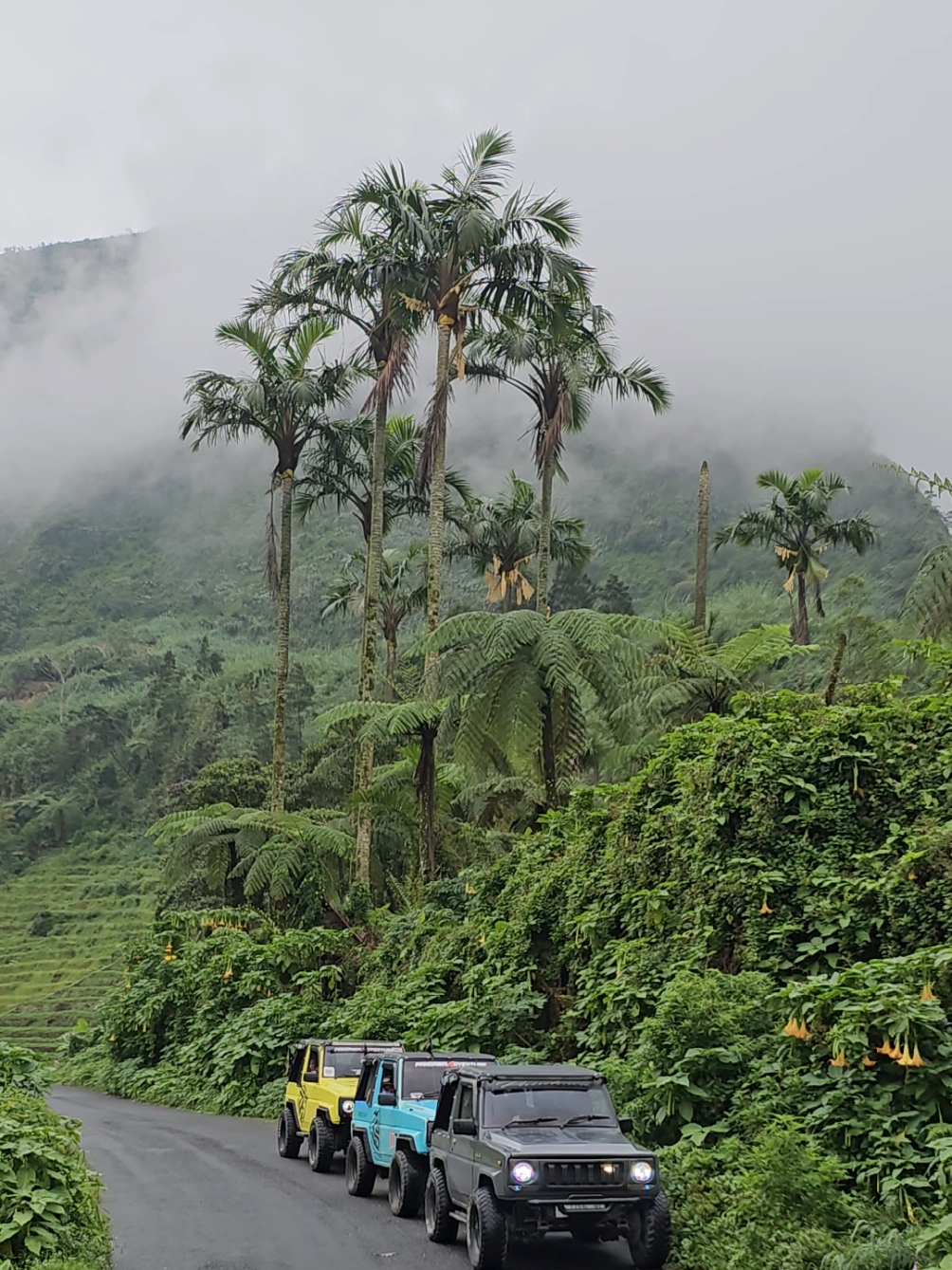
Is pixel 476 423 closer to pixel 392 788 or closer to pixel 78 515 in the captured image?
pixel 78 515

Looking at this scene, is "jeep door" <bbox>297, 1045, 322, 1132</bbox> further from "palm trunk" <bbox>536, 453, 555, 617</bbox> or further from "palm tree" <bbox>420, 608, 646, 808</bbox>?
"palm trunk" <bbox>536, 453, 555, 617</bbox>

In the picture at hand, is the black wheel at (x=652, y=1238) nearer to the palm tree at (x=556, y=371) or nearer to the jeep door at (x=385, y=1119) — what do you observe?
the jeep door at (x=385, y=1119)

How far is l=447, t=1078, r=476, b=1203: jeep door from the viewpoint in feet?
32.0

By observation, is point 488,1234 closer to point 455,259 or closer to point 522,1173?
point 522,1173

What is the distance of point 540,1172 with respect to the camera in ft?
29.3

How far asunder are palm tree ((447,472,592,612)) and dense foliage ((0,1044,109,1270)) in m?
28.2

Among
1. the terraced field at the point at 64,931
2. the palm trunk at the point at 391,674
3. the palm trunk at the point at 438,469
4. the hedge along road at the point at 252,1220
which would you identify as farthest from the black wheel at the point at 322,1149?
the terraced field at the point at 64,931

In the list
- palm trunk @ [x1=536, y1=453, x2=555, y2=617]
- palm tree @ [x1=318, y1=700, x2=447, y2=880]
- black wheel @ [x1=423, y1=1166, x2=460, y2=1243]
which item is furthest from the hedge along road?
palm trunk @ [x1=536, y1=453, x2=555, y2=617]

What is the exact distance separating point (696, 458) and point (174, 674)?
5976 centimetres

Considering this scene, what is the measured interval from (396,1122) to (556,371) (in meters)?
18.2

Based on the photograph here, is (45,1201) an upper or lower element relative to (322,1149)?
upper

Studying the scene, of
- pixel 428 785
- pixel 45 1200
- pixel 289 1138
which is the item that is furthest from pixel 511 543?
pixel 45 1200

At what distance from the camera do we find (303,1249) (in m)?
9.95

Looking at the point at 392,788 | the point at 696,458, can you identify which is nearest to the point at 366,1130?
the point at 392,788
